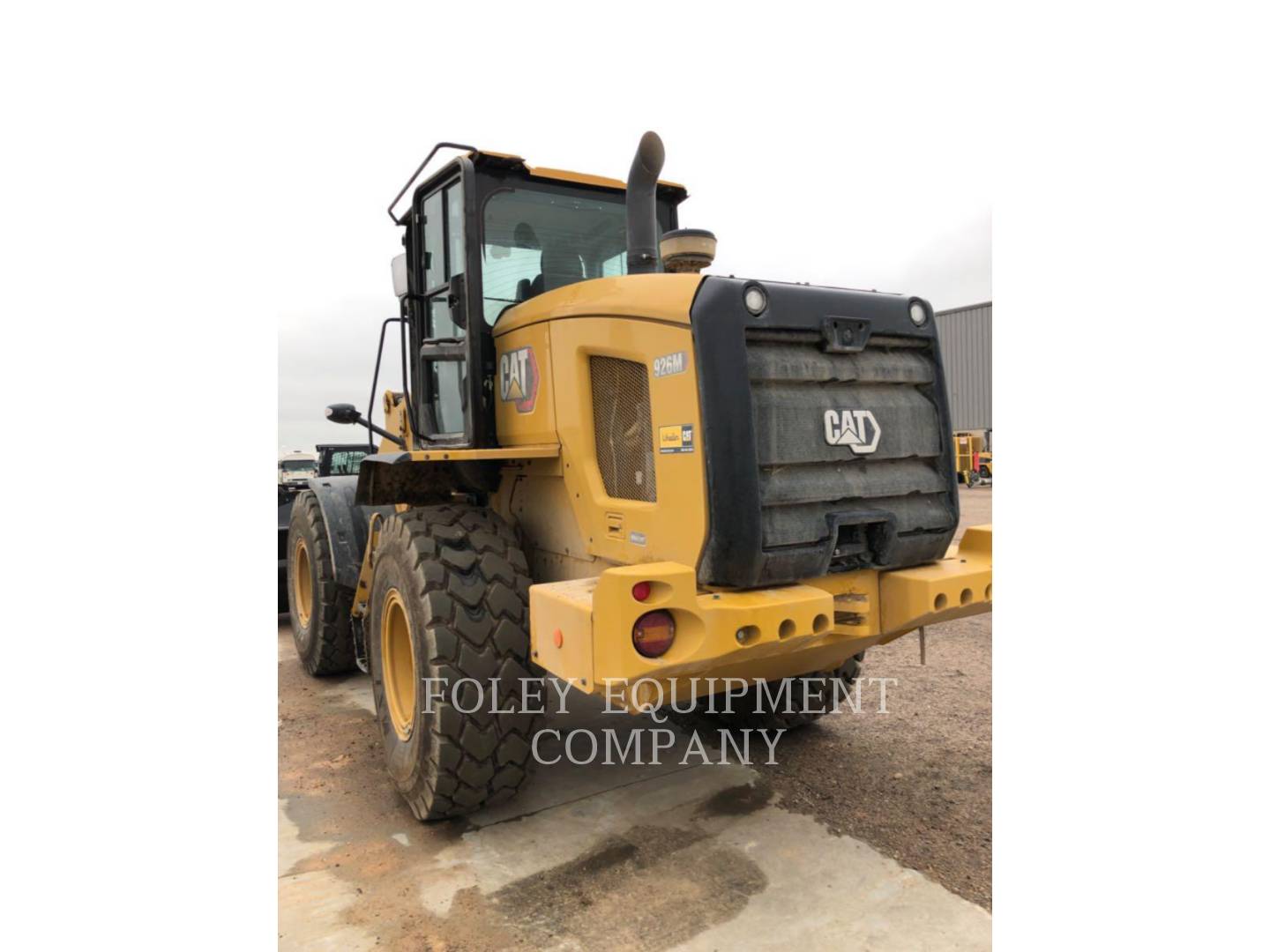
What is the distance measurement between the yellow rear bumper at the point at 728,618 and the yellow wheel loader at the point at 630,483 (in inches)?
0.4

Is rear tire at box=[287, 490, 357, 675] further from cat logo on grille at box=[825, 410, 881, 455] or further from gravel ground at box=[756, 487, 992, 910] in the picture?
cat logo on grille at box=[825, 410, 881, 455]

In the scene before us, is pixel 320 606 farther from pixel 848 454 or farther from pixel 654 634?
pixel 848 454

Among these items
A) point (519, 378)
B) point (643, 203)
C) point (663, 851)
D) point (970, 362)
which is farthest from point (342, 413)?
point (970, 362)

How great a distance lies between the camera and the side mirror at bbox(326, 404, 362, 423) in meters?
4.06

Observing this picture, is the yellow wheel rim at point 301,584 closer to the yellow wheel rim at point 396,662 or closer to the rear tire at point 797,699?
the yellow wheel rim at point 396,662

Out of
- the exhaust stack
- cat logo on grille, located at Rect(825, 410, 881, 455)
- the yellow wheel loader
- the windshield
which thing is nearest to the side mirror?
the yellow wheel loader

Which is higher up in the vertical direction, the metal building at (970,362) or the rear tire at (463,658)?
the metal building at (970,362)

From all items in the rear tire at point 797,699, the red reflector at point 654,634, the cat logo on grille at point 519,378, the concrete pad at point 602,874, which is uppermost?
the cat logo on grille at point 519,378

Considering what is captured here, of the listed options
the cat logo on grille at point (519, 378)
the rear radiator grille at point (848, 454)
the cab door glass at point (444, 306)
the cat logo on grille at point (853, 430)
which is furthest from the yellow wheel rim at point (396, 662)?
the cat logo on grille at point (853, 430)

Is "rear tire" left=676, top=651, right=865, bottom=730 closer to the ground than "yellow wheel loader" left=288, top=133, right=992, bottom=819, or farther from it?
closer to the ground

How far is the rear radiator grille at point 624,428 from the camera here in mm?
3324

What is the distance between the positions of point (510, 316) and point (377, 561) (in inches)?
54.3

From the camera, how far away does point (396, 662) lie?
416 centimetres

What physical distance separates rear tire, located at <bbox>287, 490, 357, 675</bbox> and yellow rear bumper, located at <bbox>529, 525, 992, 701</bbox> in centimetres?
324
